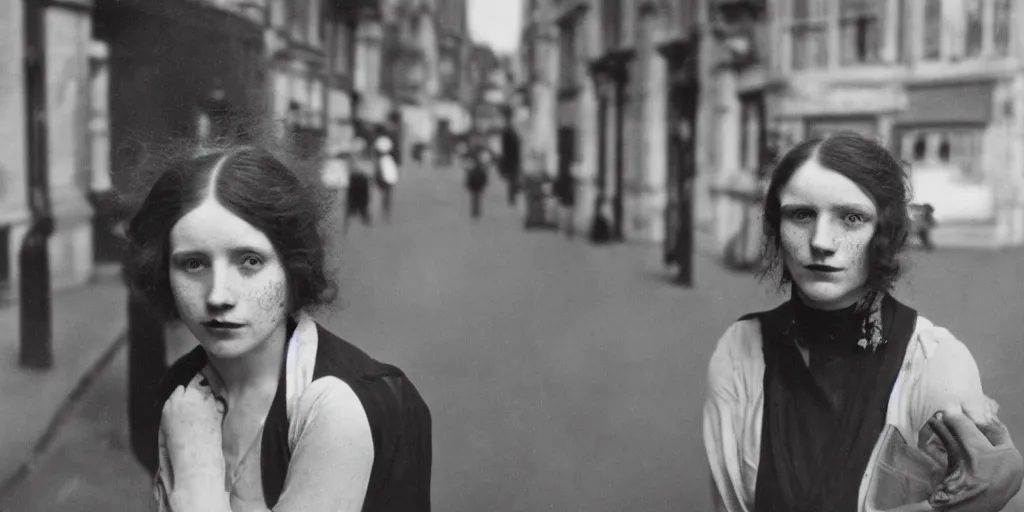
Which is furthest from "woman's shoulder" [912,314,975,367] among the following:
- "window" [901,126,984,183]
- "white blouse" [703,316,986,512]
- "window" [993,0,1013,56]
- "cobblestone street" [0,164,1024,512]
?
"window" [993,0,1013,56]

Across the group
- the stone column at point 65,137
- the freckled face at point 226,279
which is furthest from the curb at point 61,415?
the freckled face at point 226,279

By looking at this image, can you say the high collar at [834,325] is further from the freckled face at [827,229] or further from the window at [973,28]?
the window at [973,28]

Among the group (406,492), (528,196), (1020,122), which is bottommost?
(406,492)

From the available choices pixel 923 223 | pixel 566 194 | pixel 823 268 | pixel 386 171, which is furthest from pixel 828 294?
pixel 386 171

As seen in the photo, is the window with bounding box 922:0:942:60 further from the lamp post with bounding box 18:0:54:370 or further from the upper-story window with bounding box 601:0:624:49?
the lamp post with bounding box 18:0:54:370

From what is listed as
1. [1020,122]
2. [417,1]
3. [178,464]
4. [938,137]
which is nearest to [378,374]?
[178,464]

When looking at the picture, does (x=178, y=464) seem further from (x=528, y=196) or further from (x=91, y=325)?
(x=528, y=196)
